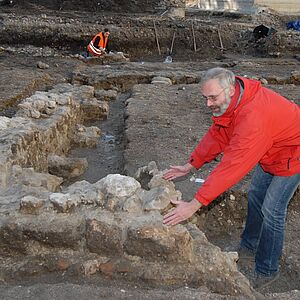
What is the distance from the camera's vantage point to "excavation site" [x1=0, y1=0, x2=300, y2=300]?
3.27 metres

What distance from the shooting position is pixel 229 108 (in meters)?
3.30

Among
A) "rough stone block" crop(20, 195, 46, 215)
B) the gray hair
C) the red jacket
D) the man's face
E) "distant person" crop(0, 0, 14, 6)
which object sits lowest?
"distant person" crop(0, 0, 14, 6)

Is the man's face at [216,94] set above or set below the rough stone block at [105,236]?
above

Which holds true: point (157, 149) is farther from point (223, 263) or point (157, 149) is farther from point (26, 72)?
point (26, 72)

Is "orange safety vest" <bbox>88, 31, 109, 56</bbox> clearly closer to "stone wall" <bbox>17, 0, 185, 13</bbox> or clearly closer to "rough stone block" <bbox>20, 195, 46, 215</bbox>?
"stone wall" <bbox>17, 0, 185, 13</bbox>

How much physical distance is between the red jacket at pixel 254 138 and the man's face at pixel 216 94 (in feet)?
0.14

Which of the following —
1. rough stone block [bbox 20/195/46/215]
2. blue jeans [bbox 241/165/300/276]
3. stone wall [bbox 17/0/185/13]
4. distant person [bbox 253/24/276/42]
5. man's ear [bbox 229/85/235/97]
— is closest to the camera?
man's ear [bbox 229/85/235/97]

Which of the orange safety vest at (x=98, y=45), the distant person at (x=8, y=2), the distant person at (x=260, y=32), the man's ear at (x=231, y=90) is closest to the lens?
the man's ear at (x=231, y=90)

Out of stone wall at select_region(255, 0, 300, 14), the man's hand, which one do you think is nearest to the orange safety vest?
the man's hand

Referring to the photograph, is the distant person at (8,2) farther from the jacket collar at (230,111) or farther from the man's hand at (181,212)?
the man's hand at (181,212)

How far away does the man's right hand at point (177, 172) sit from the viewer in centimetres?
398

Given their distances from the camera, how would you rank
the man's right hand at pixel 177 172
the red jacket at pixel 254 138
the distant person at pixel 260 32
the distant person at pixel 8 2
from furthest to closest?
the distant person at pixel 8 2
the distant person at pixel 260 32
the man's right hand at pixel 177 172
the red jacket at pixel 254 138

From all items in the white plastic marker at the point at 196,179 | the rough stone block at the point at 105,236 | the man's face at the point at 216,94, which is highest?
the man's face at the point at 216,94

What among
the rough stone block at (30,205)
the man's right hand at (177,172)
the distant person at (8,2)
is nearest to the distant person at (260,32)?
the distant person at (8,2)
